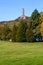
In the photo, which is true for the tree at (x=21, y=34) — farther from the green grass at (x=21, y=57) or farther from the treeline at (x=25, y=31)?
the green grass at (x=21, y=57)

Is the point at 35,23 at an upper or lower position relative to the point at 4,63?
upper

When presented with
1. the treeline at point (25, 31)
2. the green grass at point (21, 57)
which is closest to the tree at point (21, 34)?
the treeline at point (25, 31)

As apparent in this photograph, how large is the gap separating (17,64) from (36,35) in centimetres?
5504

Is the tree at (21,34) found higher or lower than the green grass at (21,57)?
higher

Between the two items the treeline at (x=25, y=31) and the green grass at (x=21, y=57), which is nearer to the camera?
the green grass at (x=21, y=57)

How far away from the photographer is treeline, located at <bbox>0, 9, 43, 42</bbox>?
63156 mm

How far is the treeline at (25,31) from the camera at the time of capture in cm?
6316

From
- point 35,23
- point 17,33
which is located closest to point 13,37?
point 17,33

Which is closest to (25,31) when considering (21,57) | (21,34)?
(21,34)

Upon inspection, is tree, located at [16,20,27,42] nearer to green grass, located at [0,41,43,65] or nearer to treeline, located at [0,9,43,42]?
treeline, located at [0,9,43,42]

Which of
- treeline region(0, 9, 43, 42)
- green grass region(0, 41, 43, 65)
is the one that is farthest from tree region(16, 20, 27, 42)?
green grass region(0, 41, 43, 65)

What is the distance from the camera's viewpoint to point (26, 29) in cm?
6538

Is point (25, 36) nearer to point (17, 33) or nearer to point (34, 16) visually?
point (17, 33)

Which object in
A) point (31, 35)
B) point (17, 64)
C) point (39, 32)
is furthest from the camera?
point (39, 32)
